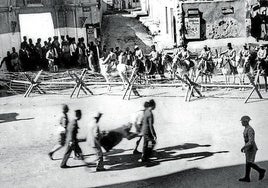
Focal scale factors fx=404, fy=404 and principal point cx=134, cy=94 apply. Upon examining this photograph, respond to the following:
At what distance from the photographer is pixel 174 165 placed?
398 inches

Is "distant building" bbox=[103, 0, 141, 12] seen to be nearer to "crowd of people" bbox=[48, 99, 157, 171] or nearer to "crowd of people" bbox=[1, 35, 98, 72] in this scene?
"crowd of people" bbox=[1, 35, 98, 72]

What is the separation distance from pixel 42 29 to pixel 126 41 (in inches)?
238

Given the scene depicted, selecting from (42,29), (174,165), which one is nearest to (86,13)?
(42,29)

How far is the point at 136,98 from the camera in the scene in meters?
17.6

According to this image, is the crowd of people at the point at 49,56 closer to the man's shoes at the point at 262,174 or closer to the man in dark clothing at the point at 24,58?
the man in dark clothing at the point at 24,58

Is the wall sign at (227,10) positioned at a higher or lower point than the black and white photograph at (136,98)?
higher

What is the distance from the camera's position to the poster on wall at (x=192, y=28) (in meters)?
25.2

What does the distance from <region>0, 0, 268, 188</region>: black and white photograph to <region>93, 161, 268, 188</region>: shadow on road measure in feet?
0.08

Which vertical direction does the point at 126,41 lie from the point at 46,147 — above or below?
above

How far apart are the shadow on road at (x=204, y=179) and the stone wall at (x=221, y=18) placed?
16.8 metres

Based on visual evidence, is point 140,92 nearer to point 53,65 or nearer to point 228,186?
point 53,65

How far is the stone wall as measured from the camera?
25.2 m

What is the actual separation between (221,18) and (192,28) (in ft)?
6.33

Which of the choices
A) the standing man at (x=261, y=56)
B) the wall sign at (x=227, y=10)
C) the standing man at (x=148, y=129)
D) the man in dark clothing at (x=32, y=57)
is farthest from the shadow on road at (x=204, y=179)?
the wall sign at (x=227, y=10)
